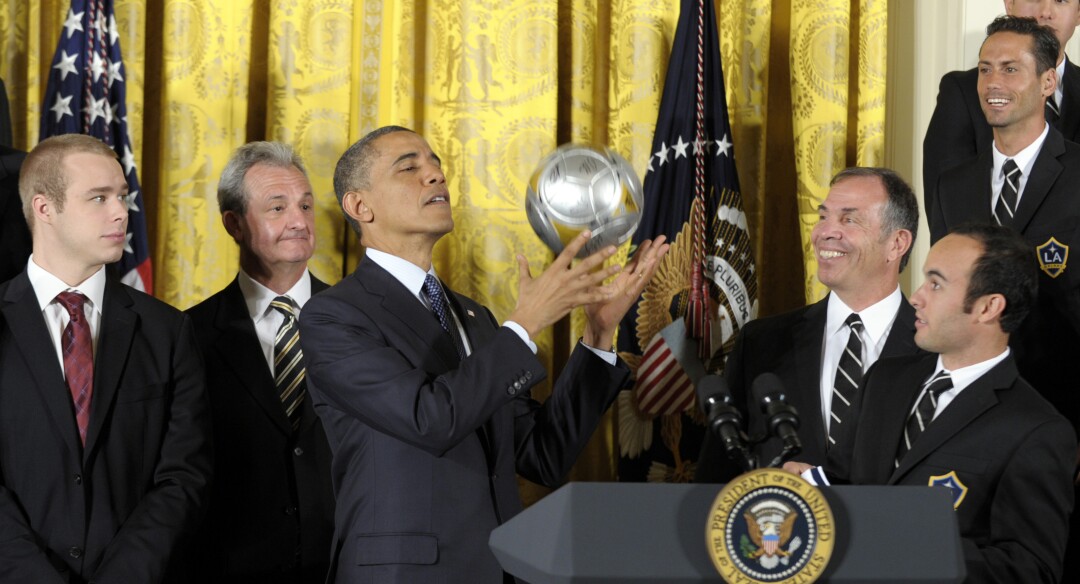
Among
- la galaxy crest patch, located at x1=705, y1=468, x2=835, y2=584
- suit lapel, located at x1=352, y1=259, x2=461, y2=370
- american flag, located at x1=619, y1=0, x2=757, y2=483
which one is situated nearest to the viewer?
la galaxy crest patch, located at x1=705, y1=468, x2=835, y2=584

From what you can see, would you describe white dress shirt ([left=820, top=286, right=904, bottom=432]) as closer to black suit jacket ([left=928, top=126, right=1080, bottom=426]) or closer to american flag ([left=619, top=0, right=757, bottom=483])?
black suit jacket ([left=928, top=126, right=1080, bottom=426])

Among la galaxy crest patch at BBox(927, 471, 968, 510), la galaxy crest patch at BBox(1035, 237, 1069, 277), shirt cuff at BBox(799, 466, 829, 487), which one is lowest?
la galaxy crest patch at BBox(927, 471, 968, 510)

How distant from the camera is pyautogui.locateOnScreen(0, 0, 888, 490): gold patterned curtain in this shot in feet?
15.9

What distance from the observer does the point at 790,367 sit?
3.61m

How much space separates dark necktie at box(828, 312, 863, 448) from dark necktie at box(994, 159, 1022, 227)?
2.45ft

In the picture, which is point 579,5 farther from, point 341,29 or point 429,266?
point 429,266

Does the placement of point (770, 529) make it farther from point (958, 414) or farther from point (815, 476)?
point (958, 414)

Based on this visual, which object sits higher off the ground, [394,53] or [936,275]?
[394,53]

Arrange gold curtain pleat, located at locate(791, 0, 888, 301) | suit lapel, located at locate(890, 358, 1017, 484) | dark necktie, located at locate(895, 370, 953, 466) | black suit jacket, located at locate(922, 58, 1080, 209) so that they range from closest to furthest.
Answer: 1. suit lapel, located at locate(890, 358, 1017, 484)
2. dark necktie, located at locate(895, 370, 953, 466)
3. black suit jacket, located at locate(922, 58, 1080, 209)
4. gold curtain pleat, located at locate(791, 0, 888, 301)

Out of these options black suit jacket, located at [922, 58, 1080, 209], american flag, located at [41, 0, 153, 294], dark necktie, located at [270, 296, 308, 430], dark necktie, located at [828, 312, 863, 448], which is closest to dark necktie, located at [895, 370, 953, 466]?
dark necktie, located at [828, 312, 863, 448]

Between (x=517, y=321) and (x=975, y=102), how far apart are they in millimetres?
2170

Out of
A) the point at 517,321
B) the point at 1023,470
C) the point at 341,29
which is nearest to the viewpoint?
the point at 1023,470

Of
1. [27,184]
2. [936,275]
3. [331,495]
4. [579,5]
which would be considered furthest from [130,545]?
[579,5]

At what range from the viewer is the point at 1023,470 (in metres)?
2.77
